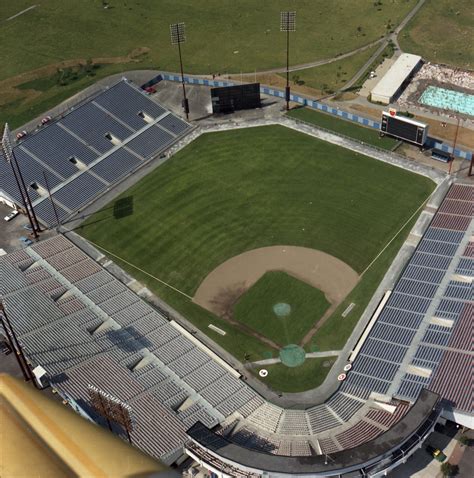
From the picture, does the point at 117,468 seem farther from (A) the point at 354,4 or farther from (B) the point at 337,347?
(A) the point at 354,4

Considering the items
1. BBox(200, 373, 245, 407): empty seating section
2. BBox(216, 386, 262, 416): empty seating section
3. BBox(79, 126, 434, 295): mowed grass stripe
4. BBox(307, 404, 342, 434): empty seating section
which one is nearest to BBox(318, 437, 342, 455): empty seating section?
BBox(307, 404, 342, 434): empty seating section

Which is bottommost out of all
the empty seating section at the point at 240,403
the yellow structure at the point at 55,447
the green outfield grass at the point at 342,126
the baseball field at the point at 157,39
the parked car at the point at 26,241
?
the empty seating section at the point at 240,403

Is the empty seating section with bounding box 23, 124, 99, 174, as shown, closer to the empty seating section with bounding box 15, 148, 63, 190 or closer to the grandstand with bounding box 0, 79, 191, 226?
the grandstand with bounding box 0, 79, 191, 226

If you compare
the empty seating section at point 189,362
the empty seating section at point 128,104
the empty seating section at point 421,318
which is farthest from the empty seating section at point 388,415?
the empty seating section at point 128,104

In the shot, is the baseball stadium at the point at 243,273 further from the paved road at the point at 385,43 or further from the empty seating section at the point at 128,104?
the paved road at the point at 385,43

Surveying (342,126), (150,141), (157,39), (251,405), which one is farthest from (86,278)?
(157,39)

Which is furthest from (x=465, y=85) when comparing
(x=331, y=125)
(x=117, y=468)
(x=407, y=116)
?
(x=117, y=468)
